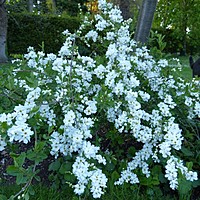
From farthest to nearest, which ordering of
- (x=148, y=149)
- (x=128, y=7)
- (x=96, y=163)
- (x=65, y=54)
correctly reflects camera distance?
(x=128, y=7) → (x=65, y=54) → (x=148, y=149) → (x=96, y=163)

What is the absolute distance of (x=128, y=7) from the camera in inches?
310

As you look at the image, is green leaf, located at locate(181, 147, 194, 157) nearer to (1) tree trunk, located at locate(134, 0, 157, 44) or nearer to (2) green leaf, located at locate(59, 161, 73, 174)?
(2) green leaf, located at locate(59, 161, 73, 174)

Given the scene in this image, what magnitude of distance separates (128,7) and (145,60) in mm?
5446

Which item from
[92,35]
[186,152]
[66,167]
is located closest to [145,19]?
[92,35]

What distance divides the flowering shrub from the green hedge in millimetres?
9743

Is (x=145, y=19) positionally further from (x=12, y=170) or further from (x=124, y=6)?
(x=124, y=6)

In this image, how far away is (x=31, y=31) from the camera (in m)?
12.6

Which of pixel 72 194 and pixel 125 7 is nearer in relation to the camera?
pixel 72 194

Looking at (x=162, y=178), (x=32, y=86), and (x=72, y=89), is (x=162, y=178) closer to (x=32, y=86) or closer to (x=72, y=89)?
(x=72, y=89)

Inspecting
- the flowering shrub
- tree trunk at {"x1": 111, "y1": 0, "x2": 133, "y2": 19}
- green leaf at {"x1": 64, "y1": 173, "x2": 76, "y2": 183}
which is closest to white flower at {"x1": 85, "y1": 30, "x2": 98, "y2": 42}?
the flowering shrub

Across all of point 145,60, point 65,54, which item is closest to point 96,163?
point 65,54

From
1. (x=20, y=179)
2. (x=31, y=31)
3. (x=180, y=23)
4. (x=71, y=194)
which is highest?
(x=20, y=179)

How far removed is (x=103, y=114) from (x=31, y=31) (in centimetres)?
1094

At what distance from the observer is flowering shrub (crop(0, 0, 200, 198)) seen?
1774 millimetres
